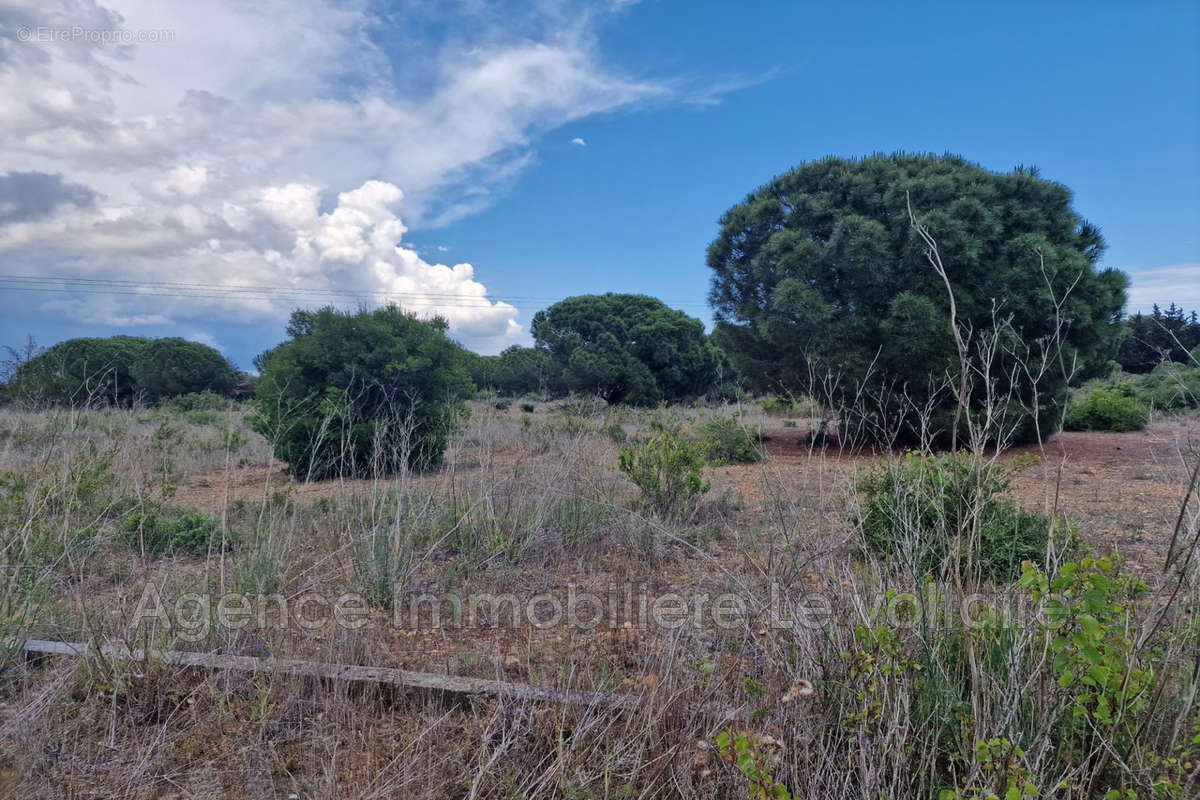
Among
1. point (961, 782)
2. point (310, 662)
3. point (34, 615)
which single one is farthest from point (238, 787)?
point (961, 782)

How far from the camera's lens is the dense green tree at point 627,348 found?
28.2m

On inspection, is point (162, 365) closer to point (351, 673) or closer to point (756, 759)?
point (351, 673)

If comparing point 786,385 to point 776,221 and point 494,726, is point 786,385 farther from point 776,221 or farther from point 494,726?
point 494,726

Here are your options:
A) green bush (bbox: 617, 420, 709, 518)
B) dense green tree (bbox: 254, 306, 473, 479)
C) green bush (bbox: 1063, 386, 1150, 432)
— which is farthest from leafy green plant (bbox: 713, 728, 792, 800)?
green bush (bbox: 1063, 386, 1150, 432)

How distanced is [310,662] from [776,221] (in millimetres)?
11005

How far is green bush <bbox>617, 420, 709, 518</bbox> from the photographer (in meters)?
5.62

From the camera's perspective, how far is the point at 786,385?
40.9 ft

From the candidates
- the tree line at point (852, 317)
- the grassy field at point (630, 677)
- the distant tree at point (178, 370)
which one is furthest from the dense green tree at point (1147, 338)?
the distant tree at point (178, 370)

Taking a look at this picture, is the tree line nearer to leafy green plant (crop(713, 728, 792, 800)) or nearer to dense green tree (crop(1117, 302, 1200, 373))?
dense green tree (crop(1117, 302, 1200, 373))

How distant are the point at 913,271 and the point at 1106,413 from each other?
8.00 meters

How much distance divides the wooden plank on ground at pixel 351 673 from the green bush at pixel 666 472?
10.4 ft

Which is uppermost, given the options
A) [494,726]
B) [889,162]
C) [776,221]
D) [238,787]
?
[889,162]

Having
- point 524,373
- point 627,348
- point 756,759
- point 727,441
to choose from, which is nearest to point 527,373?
point 524,373

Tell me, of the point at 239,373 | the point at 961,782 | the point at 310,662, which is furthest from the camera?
the point at 239,373
